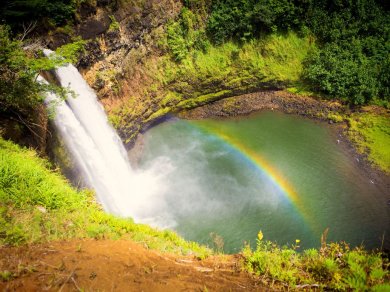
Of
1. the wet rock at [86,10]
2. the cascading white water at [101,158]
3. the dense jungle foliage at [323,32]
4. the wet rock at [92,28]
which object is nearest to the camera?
the cascading white water at [101,158]

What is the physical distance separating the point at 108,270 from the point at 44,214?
291cm

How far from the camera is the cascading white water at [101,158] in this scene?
11.5 metres

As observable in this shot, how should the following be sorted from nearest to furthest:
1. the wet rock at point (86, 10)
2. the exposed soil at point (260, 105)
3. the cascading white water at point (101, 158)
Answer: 1. the cascading white water at point (101, 158)
2. the wet rock at point (86, 10)
3. the exposed soil at point (260, 105)

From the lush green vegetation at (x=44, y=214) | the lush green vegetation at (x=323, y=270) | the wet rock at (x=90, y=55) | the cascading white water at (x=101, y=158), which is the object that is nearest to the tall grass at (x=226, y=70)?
the wet rock at (x=90, y=55)

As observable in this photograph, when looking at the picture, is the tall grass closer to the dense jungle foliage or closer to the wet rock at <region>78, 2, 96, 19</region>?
the dense jungle foliage

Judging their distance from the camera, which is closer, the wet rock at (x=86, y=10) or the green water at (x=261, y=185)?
the green water at (x=261, y=185)

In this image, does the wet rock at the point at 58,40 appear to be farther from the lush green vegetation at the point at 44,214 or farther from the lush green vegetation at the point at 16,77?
the lush green vegetation at the point at 44,214

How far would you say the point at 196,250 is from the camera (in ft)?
24.9

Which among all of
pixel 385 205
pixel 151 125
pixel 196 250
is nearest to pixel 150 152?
pixel 151 125

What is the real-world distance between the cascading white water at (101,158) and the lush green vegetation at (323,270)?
7.28m

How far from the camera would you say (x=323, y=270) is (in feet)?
17.3

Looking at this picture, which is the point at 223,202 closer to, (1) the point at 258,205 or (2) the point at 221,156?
(1) the point at 258,205

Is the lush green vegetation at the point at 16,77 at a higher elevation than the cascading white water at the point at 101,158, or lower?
higher

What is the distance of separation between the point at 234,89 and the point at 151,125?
6.56m
